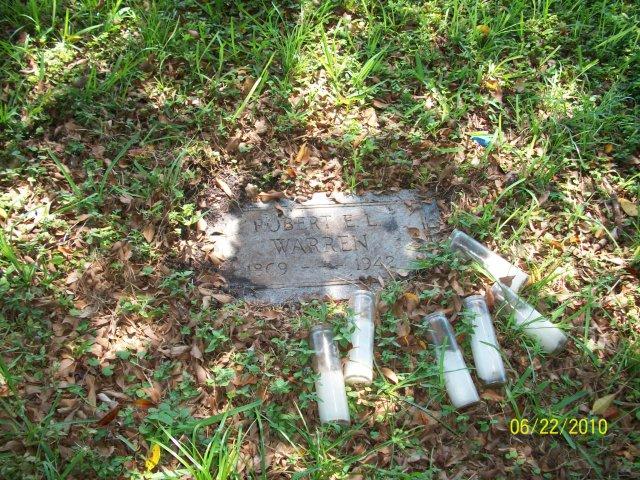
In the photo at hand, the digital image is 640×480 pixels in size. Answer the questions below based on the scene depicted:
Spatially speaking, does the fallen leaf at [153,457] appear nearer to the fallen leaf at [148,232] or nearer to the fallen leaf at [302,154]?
the fallen leaf at [148,232]

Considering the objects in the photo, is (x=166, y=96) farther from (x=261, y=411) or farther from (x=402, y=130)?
(x=261, y=411)

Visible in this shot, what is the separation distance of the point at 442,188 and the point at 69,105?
82.5 inches

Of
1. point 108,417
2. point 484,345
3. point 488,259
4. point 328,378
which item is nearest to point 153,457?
point 108,417

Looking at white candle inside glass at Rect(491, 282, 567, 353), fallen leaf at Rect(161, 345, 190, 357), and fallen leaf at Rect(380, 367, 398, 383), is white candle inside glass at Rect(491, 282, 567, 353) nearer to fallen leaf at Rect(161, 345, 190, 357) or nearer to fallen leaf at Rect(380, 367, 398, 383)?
fallen leaf at Rect(380, 367, 398, 383)

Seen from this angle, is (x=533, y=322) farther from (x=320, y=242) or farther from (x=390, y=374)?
(x=320, y=242)

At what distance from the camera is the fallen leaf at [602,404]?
270 cm

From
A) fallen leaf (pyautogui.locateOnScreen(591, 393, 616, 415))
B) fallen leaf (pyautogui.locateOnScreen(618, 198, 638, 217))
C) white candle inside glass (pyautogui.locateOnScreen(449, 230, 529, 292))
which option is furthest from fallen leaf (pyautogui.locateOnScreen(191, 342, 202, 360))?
fallen leaf (pyautogui.locateOnScreen(618, 198, 638, 217))

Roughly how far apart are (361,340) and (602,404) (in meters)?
1.13

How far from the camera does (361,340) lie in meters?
2.76

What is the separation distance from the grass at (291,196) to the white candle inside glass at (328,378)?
0.17 ft

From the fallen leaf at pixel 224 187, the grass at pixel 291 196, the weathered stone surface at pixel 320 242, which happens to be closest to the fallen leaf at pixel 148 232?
the grass at pixel 291 196

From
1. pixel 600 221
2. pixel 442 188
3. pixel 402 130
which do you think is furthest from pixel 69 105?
pixel 600 221

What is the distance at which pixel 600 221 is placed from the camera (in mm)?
3285
